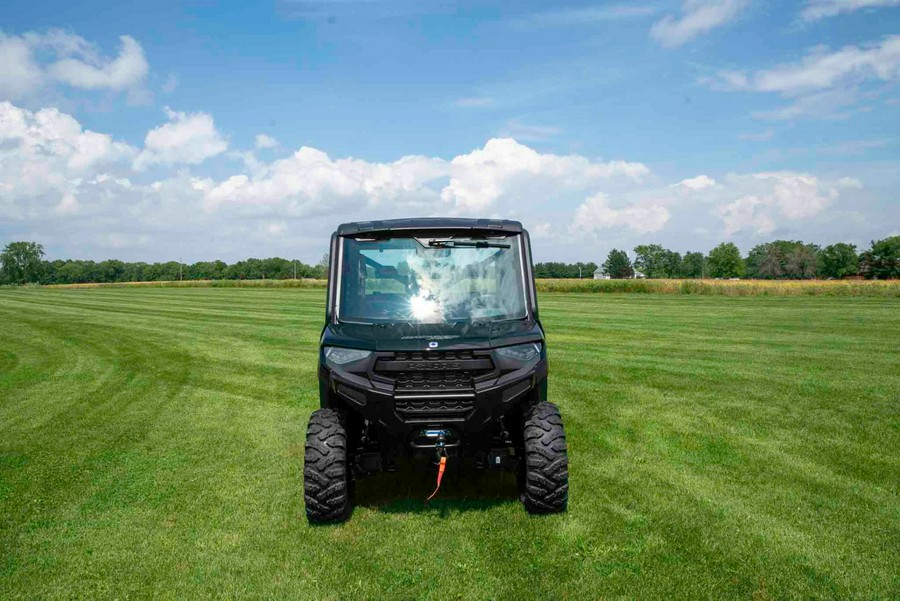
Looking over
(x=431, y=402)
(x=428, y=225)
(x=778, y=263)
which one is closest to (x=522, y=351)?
(x=431, y=402)

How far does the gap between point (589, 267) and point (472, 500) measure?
163 metres

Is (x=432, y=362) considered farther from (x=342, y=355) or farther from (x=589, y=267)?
(x=589, y=267)

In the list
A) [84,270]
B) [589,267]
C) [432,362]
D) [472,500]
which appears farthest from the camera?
[84,270]

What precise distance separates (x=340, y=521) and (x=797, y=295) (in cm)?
4754

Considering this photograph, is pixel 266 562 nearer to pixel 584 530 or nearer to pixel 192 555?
pixel 192 555

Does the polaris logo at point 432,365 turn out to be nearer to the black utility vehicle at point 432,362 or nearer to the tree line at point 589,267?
the black utility vehicle at point 432,362

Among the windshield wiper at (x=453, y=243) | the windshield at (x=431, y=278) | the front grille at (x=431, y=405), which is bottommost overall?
the front grille at (x=431, y=405)

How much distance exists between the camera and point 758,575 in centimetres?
447

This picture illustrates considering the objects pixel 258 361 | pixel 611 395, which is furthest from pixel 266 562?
pixel 258 361

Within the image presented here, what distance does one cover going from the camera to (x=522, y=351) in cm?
527

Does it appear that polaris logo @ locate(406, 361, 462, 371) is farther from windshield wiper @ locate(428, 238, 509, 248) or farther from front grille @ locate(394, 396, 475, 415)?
windshield wiper @ locate(428, 238, 509, 248)

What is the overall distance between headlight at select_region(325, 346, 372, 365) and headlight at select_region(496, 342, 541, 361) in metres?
1.01

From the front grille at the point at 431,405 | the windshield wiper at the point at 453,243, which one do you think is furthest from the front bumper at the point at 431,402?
the windshield wiper at the point at 453,243

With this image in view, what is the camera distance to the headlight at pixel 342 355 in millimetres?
5145
